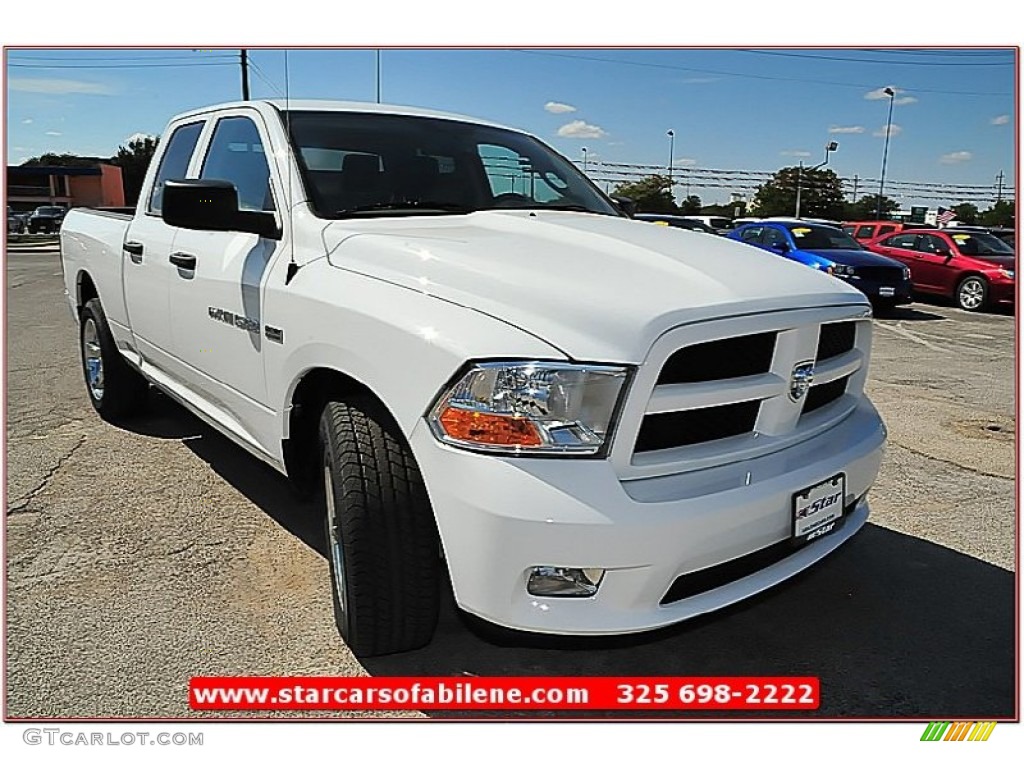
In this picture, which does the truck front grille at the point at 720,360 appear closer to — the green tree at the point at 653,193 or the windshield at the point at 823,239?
the green tree at the point at 653,193

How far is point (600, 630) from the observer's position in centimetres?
209

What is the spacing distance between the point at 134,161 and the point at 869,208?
132 inches

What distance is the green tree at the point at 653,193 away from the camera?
3.35 meters

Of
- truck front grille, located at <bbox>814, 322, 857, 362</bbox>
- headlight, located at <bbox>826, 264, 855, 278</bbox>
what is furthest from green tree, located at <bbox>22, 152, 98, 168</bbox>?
headlight, located at <bbox>826, 264, 855, 278</bbox>

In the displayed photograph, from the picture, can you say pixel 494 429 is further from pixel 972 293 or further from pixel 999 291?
pixel 972 293

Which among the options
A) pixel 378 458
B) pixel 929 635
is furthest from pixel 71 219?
pixel 929 635

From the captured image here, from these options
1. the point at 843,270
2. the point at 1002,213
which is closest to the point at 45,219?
the point at 1002,213

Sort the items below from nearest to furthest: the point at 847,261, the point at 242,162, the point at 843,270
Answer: the point at 242,162 < the point at 843,270 < the point at 847,261

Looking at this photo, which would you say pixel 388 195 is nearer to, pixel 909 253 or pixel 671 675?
pixel 671 675

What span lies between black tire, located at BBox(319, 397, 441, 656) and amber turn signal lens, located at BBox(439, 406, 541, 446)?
0.31 meters

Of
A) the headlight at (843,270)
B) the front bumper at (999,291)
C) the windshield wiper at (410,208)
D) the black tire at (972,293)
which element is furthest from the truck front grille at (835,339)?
the black tire at (972,293)

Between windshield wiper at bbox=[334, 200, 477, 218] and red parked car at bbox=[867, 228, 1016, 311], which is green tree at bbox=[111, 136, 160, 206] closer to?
windshield wiper at bbox=[334, 200, 477, 218]

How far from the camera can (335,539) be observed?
2.51 metres

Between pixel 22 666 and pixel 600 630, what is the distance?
171 centimetres
